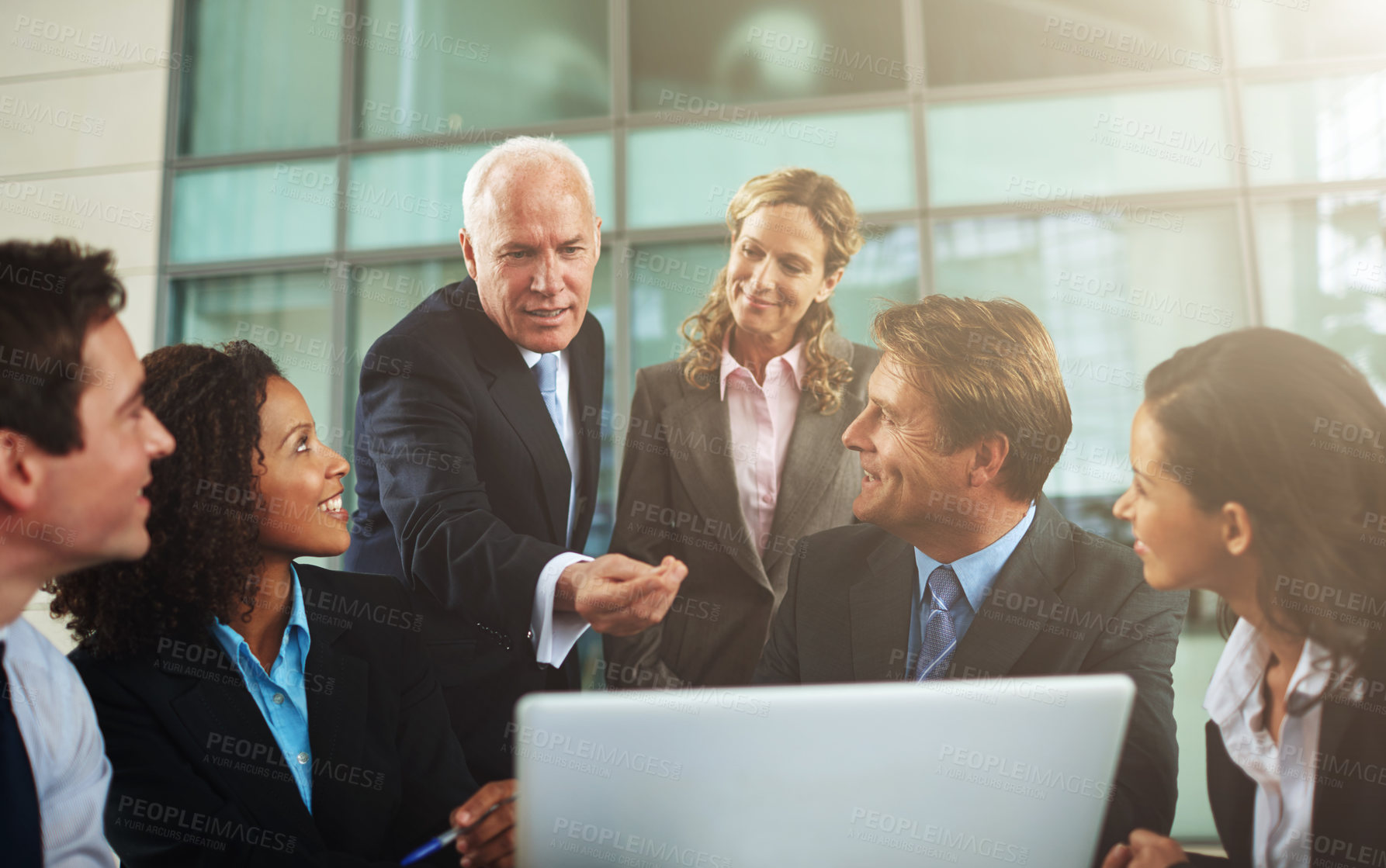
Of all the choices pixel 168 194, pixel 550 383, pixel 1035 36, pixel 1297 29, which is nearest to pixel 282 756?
Answer: pixel 550 383

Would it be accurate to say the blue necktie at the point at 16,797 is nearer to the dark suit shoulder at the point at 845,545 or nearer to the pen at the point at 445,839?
the pen at the point at 445,839

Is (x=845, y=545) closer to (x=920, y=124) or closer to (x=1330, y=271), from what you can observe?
(x=920, y=124)

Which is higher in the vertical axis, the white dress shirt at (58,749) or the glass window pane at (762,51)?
the glass window pane at (762,51)

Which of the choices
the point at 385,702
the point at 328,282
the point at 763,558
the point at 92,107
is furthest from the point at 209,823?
Answer: the point at 92,107

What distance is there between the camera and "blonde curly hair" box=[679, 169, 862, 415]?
2.64 metres

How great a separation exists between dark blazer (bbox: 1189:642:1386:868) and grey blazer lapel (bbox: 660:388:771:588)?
4.14ft

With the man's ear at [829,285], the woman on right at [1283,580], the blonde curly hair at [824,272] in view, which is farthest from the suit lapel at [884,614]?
the man's ear at [829,285]

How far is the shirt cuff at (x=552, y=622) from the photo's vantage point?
2473mm

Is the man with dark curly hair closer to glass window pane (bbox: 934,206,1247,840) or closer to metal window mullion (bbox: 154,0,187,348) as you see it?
metal window mullion (bbox: 154,0,187,348)

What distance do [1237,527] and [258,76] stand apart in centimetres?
324

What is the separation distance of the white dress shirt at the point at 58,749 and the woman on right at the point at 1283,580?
7.01 feet

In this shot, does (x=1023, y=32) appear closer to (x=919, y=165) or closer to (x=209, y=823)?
(x=919, y=165)

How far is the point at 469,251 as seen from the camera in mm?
2738

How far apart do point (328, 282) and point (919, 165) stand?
1942 millimetres
